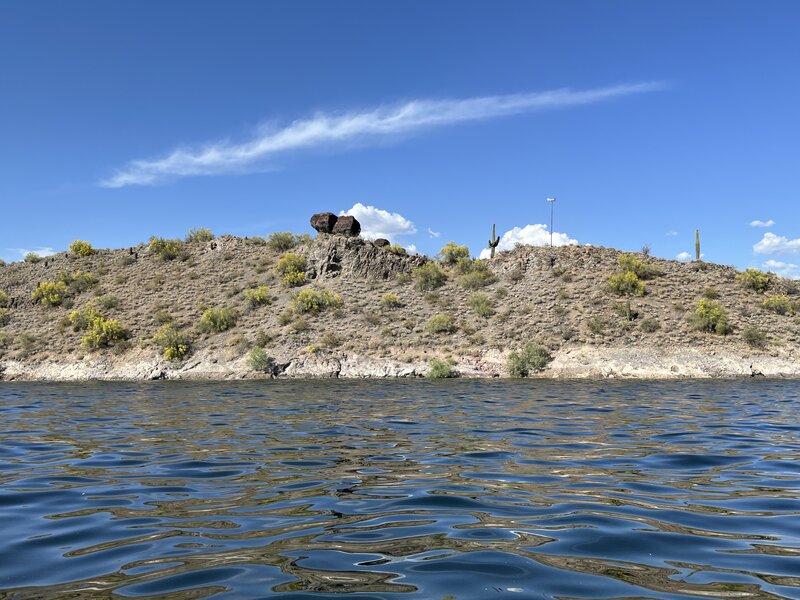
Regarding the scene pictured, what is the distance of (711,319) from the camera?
37406 mm

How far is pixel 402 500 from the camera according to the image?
674 centimetres

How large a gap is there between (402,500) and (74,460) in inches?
245

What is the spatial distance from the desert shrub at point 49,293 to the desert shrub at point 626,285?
162 ft

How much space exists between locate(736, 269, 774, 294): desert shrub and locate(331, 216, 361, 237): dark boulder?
1378 inches

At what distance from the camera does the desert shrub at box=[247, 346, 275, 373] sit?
3594 cm

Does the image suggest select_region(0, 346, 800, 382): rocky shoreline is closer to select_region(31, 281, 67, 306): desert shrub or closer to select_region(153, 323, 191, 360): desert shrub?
select_region(153, 323, 191, 360): desert shrub

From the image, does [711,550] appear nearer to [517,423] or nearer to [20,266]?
[517,423]

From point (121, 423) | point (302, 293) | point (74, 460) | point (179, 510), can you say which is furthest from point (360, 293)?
point (179, 510)

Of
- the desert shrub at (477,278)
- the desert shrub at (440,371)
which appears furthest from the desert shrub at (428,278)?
the desert shrub at (440,371)

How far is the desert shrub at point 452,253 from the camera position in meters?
55.1

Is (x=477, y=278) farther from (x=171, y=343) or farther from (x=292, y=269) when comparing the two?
(x=171, y=343)

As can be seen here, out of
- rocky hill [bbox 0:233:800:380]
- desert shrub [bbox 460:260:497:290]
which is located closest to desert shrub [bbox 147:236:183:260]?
rocky hill [bbox 0:233:800:380]

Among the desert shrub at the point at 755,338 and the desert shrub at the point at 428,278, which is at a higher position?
the desert shrub at the point at 428,278

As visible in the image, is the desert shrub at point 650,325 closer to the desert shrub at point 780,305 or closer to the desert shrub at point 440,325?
the desert shrub at point 780,305
